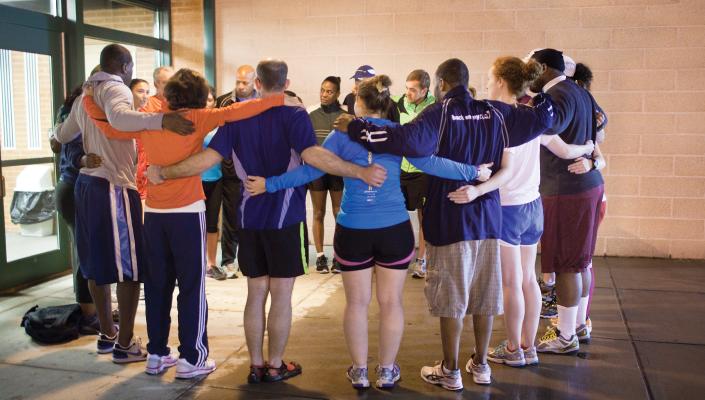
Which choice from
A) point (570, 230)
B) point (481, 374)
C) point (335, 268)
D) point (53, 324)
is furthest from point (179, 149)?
point (335, 268)

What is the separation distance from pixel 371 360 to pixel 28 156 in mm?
3553

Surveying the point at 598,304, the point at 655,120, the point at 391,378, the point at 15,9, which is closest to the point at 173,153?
the point at 391,378

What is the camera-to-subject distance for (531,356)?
388cm

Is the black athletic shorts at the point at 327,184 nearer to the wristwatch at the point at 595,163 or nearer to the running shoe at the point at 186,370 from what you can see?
the wristwatch at the point at 595,163

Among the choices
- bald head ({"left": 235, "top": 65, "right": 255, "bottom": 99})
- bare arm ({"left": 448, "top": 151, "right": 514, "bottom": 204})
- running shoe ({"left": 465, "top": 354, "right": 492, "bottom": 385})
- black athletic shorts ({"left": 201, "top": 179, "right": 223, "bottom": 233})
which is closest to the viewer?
bare arm ({"left": 448, "top": 151, "right": 514, "bottom": 204})

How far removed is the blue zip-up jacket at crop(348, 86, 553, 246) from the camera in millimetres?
3150

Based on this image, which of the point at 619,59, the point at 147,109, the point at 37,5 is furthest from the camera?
the point at 619,59

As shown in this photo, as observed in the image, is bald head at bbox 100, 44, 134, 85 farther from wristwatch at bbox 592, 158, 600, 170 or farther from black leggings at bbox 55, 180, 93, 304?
wristwatch at bbox 592, 158, 600, 170

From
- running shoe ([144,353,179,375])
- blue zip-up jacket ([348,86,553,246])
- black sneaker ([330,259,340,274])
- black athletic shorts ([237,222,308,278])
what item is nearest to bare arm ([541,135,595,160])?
blue zip-up jacket ([348,86,553,246])

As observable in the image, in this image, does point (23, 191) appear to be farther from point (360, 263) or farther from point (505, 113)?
point (505, 113)

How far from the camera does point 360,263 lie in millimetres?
3312

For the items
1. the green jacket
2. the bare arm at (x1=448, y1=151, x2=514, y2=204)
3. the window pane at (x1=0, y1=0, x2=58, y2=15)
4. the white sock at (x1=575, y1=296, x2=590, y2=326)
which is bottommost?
the white sock at (x1=575, y1=296, x2=590, y2=326)

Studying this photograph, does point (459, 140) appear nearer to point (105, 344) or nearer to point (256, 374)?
point (256, 374)

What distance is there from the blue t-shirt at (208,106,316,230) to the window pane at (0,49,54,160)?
2998 millimetres
